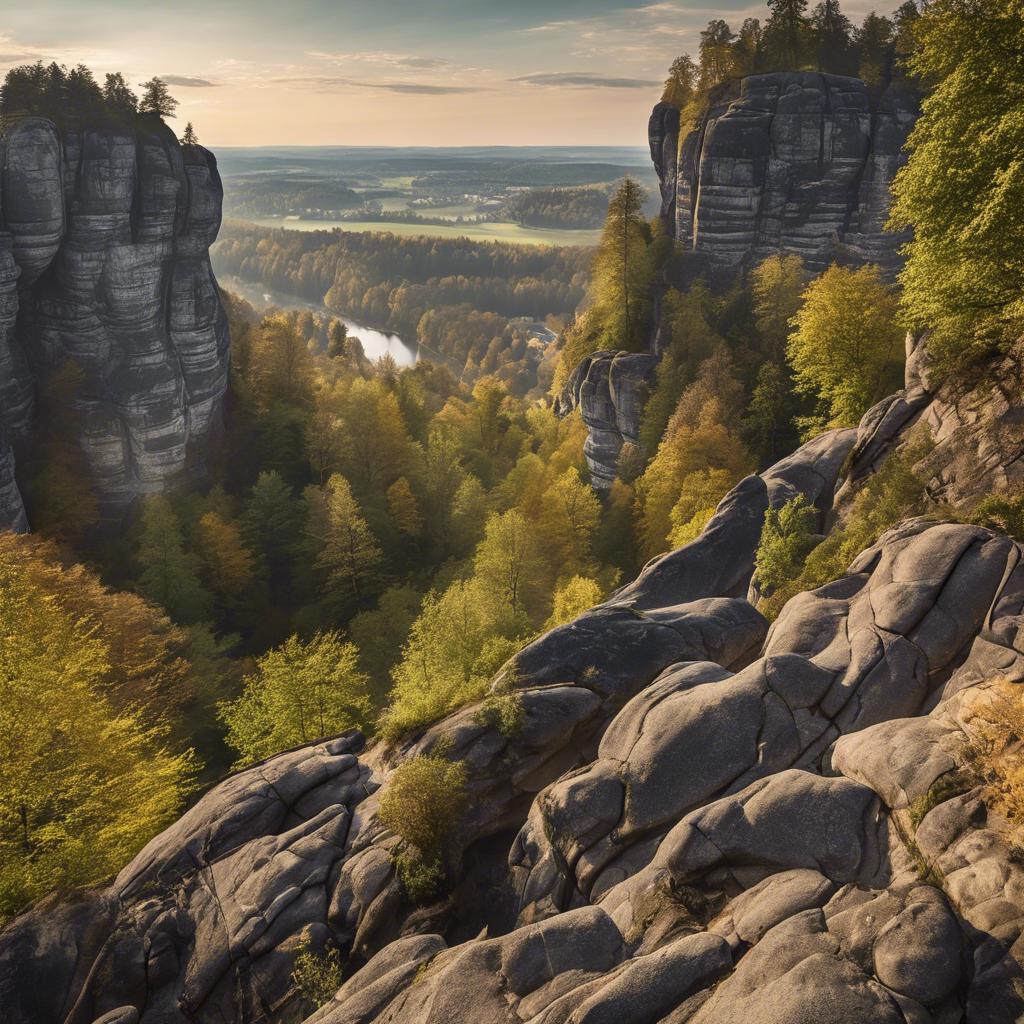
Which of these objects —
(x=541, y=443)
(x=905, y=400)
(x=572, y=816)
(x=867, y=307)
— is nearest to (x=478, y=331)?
(x=541, y=443)

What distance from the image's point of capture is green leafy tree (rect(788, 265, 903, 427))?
37.4 m

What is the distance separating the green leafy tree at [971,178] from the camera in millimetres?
18453

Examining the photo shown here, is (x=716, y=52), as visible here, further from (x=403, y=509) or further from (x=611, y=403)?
(x=403, y=509)

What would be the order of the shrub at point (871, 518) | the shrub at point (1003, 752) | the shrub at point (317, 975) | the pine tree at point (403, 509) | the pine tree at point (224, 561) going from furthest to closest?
the pine tree at point (403, 509) → the pine tree at point (224, 561) → the shrub at point (871, 518) → the shrub at point (317, 975) → the shrub at point (1003, 752)

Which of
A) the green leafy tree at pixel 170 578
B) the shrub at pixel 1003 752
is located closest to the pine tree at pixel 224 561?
the green leafy tree at pixel 170 578

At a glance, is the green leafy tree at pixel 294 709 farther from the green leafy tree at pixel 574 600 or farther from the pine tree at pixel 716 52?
the pine tree at pixel 716 52

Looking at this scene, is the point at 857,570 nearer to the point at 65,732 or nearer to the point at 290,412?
the point at 65,732

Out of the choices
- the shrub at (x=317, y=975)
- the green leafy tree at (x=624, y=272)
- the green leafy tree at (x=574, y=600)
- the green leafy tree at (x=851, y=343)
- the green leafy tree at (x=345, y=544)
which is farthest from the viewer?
the green leafy tree at (x=624, y=272)

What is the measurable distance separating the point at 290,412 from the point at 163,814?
1817 inches

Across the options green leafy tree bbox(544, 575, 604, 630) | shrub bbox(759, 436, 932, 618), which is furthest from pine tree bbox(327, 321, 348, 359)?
shrub bbox(759, 436, 932, 618)

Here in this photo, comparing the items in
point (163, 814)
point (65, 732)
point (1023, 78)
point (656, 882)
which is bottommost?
point (163, 814)

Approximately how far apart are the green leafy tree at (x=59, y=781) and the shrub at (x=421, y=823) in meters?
10.3

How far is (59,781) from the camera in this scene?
70.4ft

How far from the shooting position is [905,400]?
26641 millimetres
